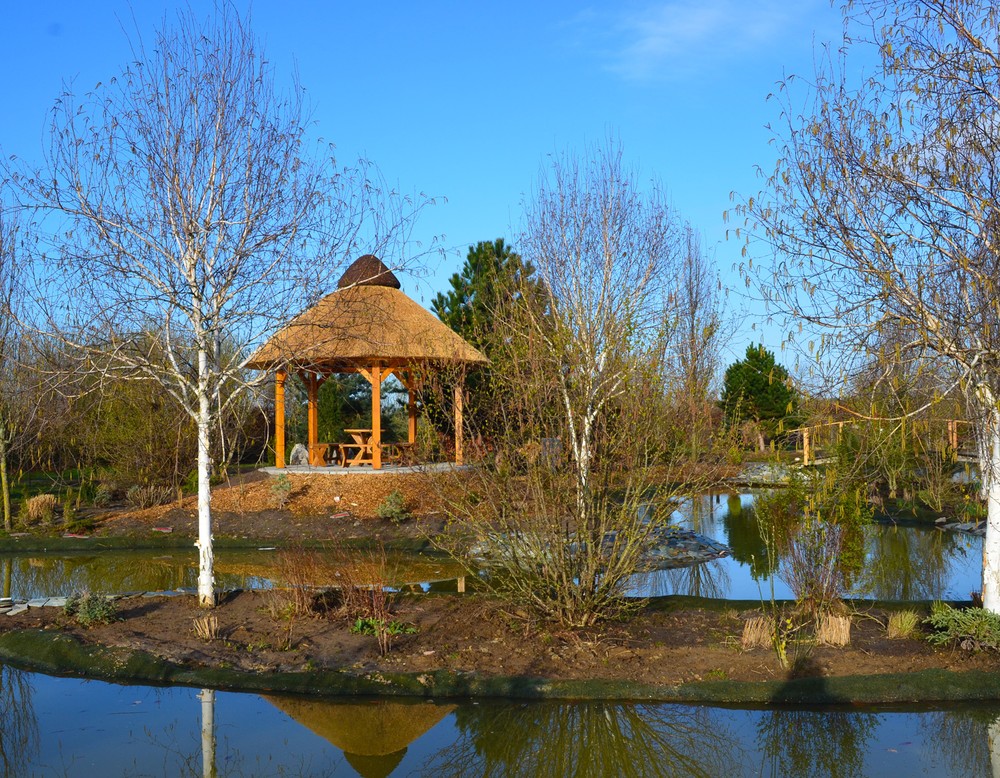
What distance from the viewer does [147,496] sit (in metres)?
17.9

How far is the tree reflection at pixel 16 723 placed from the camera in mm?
5645

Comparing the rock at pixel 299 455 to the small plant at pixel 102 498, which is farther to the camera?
the rock at pixel 299 455

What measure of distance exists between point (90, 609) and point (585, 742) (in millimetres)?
5151

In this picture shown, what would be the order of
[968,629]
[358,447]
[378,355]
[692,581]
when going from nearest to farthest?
[968,629], [692,581], [378,355], [358,447]

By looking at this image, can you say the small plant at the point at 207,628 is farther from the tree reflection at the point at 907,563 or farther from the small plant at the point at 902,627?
the tree reflection at the point at 907,563

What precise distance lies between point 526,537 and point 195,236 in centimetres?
431

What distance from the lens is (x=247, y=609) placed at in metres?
9.05

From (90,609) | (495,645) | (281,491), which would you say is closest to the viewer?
(495,645)

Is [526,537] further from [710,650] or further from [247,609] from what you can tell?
[247,609]

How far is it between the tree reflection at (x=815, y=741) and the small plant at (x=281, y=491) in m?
11.7

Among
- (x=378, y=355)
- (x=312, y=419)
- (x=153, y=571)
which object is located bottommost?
(x=153, y=571)

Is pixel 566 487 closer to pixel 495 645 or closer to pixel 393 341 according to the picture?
pixel 495 645

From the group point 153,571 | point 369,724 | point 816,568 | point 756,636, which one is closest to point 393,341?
point 153,571

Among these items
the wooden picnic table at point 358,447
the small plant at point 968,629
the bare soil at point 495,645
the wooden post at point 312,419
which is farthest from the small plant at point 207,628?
the wooden post at point 312,419
